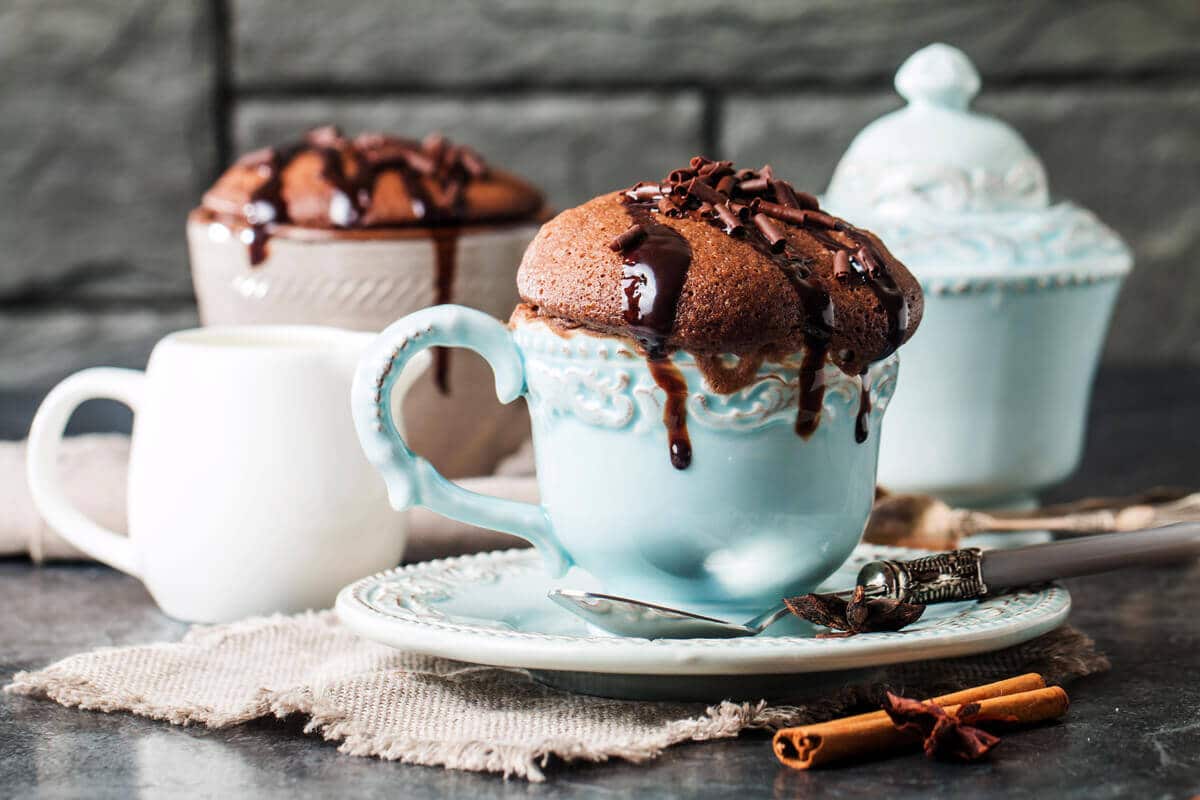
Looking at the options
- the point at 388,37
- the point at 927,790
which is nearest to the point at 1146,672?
the point at 927,790

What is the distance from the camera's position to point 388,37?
6.98 feet

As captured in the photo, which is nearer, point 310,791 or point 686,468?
point 310,791

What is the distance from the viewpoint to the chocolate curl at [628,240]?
76 cm

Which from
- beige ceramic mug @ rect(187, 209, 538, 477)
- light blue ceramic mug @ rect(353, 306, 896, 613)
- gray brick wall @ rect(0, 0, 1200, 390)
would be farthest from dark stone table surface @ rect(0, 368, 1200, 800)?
gray brick wall @ rect(0, 0, 1200, 390)

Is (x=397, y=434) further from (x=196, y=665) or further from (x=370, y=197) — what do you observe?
(x=370, y=197)

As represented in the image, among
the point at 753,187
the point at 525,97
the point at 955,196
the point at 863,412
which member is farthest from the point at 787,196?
the point at 525,97

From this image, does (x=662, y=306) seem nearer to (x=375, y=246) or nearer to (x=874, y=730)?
(x=874, y=730)

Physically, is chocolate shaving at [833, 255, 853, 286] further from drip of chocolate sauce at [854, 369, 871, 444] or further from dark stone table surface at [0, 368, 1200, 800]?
dark stone table surface at [0, 368, 1200, 800]

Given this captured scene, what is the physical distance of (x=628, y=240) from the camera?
29.9 inches

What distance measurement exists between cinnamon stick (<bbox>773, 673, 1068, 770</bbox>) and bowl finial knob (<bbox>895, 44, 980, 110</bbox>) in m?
0.56

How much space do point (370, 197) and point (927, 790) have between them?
0.69m

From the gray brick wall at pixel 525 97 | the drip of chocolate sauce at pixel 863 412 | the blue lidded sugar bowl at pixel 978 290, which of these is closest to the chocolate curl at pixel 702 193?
the drip of chocolate sauce at pixel 863 412

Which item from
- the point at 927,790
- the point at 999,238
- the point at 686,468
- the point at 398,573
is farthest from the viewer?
the point at 999,238

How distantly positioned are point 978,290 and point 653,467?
41 cm
